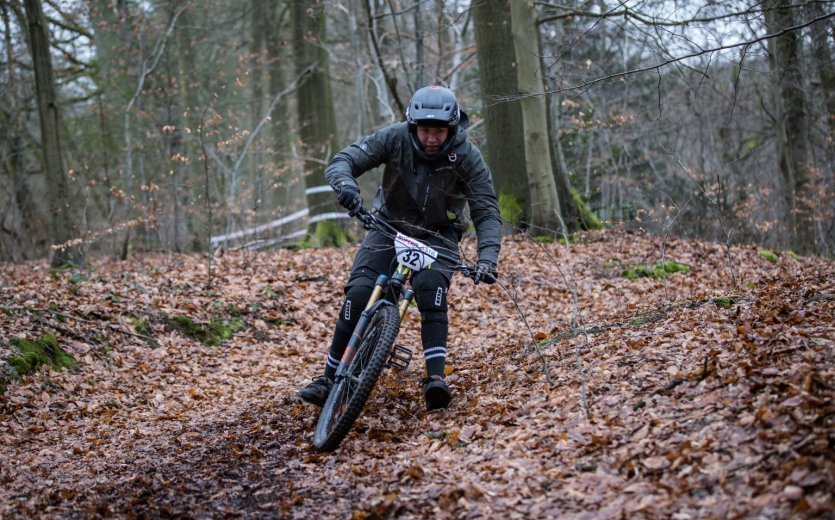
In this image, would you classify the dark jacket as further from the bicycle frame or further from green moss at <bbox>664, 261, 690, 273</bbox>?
green moss at <bbox>664, 261, 690, 273</bbox>

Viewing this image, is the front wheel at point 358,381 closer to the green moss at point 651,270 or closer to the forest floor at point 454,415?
the forest floor at point 454,415

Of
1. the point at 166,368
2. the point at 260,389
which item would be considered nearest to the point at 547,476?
the point at 260,389

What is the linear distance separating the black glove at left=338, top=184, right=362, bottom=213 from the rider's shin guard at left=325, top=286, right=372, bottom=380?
0.70m

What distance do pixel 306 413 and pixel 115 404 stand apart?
1991 millimetres

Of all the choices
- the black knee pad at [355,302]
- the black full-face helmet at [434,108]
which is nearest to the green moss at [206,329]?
the black knee pad at [355,302]

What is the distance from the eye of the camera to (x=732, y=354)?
15.5ft

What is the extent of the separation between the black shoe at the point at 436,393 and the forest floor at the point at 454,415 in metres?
0.08

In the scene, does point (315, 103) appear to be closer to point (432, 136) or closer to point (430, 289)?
point (432, 136)

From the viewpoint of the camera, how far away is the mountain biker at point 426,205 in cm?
552

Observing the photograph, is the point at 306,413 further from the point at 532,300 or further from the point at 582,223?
the point at 582,223

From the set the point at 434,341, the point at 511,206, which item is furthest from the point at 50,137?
the point at 434,341

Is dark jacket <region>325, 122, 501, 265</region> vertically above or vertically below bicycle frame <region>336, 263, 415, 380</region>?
above

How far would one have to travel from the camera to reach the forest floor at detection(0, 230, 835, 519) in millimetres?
3648

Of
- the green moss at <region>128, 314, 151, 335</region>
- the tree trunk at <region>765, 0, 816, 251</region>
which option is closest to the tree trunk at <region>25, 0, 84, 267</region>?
the green moss at <region>128, 314, 151, 335</region>
